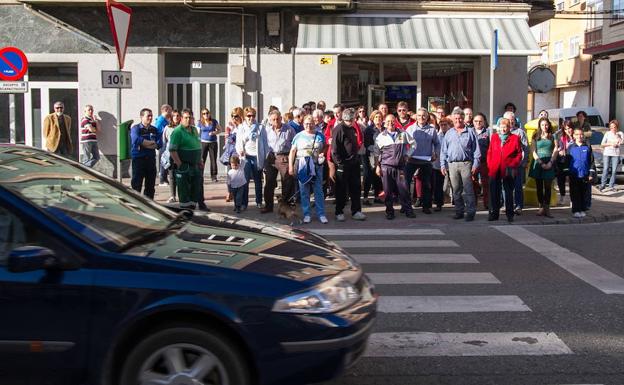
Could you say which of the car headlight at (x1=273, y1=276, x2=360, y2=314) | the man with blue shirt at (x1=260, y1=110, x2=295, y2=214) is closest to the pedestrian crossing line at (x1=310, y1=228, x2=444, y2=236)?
the man with blue shirt at (x1=260, y1=110, x2=295, y2=214)

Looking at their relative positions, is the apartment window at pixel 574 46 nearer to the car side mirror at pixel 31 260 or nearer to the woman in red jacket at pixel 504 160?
the woman in red jacket at pixel 504 160

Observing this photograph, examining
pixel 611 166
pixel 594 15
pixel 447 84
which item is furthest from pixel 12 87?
pixel 594 15

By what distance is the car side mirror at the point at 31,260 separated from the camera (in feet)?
11.7

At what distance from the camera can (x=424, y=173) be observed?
12.5m

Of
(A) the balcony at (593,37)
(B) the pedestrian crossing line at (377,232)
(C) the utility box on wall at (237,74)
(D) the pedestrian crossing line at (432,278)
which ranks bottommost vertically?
(D) the pedestrian crossing line at (432,278)

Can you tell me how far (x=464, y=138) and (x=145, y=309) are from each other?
8800 mm

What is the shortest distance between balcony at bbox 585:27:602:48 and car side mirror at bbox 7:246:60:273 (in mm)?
38193

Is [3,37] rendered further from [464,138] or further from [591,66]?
[591,66]

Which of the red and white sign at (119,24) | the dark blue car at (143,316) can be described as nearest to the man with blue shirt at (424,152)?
the red and white sign at (119,24)

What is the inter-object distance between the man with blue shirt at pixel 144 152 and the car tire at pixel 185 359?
8749 millimetres

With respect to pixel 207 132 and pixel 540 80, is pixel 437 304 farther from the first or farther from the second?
pixel 540 80

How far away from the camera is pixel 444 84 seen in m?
18.5

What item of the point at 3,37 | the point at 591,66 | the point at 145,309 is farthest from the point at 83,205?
the point at 591,66

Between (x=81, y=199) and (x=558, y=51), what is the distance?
151 feet
